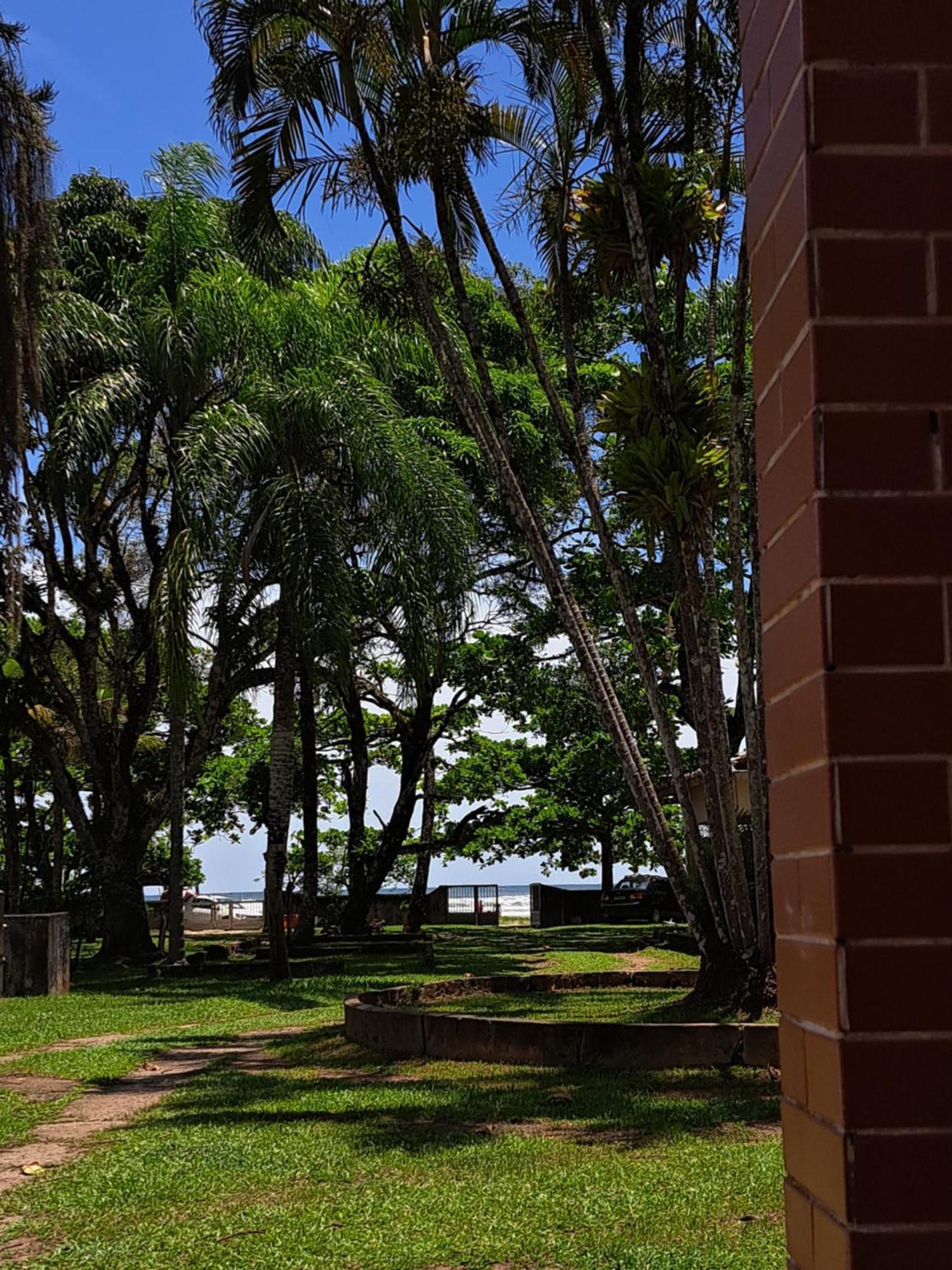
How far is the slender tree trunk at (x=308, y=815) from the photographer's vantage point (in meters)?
24.4

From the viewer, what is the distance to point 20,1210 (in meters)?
5.61

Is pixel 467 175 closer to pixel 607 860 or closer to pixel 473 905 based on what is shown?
pixel 607 860

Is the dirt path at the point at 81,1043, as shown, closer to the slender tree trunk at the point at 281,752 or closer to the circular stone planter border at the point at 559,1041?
the circular stone planter border at the point at 559,1041

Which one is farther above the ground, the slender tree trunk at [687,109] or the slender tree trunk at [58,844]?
the slender tree trunk at [687,109]

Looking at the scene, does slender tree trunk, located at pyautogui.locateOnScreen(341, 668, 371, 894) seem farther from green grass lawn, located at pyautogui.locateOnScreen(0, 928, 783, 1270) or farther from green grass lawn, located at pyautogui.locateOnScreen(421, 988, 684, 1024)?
green grass lawn, located at pyautogui.locateOnScreen(0, 928, 783, 1270)

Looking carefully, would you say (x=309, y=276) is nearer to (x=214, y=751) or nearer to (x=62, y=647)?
(x=62, y=647)

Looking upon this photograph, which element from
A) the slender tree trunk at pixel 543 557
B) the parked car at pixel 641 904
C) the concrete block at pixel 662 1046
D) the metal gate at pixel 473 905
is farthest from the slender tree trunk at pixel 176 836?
the metal gate at pixel 473 905

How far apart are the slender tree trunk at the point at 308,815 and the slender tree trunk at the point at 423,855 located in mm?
2894

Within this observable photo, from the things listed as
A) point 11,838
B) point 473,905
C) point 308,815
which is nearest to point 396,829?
point 308,815

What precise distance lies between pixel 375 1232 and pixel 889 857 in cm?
443

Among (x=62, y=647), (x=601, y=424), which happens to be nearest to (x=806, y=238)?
(x=601, y=424)

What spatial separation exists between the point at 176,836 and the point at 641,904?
16749 mm

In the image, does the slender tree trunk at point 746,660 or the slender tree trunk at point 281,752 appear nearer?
the slender tree trunk at point 746,660

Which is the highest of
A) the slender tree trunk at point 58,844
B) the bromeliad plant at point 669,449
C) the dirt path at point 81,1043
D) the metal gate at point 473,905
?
the bromeliad plant at point 669,449
